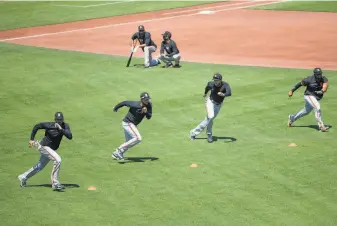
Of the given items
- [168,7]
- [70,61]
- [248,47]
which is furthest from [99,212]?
[168,7]

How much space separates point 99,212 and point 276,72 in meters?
17.8

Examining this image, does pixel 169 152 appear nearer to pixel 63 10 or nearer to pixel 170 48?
pixel 170 48

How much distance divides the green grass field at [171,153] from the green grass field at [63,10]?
606 inches

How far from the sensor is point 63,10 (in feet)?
186

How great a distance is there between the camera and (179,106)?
30578 mm

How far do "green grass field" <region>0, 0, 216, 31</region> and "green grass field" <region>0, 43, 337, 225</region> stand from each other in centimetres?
1540

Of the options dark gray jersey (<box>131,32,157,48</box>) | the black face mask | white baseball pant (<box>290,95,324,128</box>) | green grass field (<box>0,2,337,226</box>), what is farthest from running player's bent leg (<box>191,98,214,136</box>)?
dark gray jersey (<box>131,32,157,48</box>)

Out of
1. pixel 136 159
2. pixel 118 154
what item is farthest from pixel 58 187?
pixel 136 159

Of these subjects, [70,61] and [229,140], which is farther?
[70,61]

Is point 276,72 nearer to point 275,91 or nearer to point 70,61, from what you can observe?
point 275,91

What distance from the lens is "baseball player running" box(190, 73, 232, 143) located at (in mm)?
24781

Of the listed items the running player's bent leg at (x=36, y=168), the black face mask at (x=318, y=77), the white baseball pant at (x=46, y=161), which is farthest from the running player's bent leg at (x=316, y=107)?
the running player's bent leg at (x=36, y=168)

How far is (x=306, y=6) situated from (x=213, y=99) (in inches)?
1263

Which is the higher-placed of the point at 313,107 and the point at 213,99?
the point at 213,99
